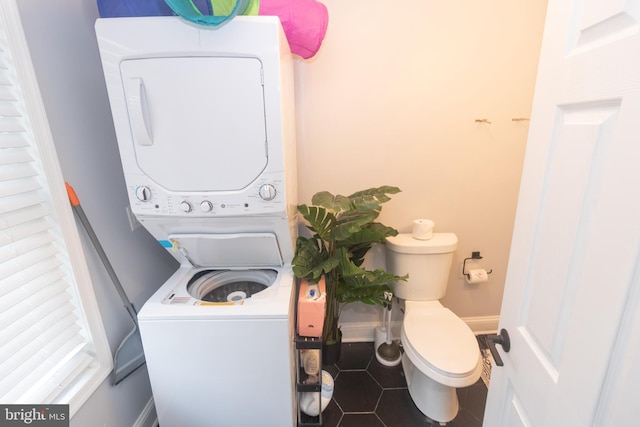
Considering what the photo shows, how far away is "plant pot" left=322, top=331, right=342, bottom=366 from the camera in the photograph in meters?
1.80

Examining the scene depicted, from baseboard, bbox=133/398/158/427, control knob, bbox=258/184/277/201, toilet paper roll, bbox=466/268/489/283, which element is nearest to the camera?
control knob, bbox=258/184/277/201

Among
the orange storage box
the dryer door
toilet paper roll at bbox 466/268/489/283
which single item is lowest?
toilet paper roll at bbox 466/268/489/283

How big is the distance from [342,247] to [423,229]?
1.77ft

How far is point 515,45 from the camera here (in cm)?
164

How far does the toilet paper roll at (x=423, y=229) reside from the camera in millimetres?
1736

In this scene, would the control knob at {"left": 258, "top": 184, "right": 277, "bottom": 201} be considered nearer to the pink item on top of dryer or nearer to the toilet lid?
the pink item on top of dryer

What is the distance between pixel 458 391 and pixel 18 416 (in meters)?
1.99

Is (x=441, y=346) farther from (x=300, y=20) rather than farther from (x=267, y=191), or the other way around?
(x=300, y=20)

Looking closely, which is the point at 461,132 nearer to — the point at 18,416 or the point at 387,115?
the point at 387,115

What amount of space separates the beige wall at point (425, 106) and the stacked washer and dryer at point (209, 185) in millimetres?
532

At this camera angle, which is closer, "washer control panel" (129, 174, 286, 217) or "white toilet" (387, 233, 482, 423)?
"washer control panel" (129, 174, 286, 217)

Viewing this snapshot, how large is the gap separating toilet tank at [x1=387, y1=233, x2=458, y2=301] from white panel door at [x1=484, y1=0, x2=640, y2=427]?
0.92 meters

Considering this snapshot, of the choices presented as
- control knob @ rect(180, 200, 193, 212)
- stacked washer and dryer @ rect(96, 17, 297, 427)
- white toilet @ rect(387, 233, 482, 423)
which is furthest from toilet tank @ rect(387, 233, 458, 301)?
control knob @ rect(180, 200, 193, 212)

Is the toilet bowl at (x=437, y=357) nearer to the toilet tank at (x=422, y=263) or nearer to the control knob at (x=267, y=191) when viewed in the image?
the toilet tank at (x=422, y=263)
